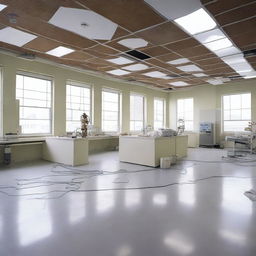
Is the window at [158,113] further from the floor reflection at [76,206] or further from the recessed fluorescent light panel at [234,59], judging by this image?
the floor reflection at [76,206]

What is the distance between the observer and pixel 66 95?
683cm

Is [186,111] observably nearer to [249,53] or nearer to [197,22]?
[249,53]

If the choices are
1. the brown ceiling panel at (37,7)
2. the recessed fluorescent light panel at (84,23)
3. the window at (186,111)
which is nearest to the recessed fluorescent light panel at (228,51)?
the recessed fluorescent light panel at (84,23)

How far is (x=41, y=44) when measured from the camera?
15.2ft

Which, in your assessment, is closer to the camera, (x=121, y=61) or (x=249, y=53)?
(x=249, y=53)

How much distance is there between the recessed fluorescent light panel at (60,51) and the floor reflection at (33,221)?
3.60 meters

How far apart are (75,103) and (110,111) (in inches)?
67.2

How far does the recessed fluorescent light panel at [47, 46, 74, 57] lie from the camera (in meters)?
4.92

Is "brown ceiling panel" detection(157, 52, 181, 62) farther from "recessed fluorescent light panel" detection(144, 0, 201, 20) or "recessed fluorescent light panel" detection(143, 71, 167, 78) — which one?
"recessed fluorescent light panel" detection(144, 0, 201, 20)

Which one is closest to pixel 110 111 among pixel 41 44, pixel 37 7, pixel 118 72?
pixel 118 72

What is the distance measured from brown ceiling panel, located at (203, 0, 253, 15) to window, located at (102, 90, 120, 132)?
18.1 ft

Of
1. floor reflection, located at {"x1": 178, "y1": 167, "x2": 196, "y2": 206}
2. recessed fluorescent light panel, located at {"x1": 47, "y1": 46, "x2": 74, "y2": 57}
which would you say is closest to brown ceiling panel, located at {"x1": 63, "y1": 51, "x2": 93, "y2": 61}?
recessed fluorescent light panel, located at {"x1": 47, "y1": 46, "x2": 74, "y2": 57}

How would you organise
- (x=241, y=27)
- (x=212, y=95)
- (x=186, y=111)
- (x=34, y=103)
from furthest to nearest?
1. (x=186, y=111)
2. (x=212, y=95)
3. (x=34, y=103)
4. (x=241, y=27)

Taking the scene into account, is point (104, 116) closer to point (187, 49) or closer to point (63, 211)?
point (187, 49)
